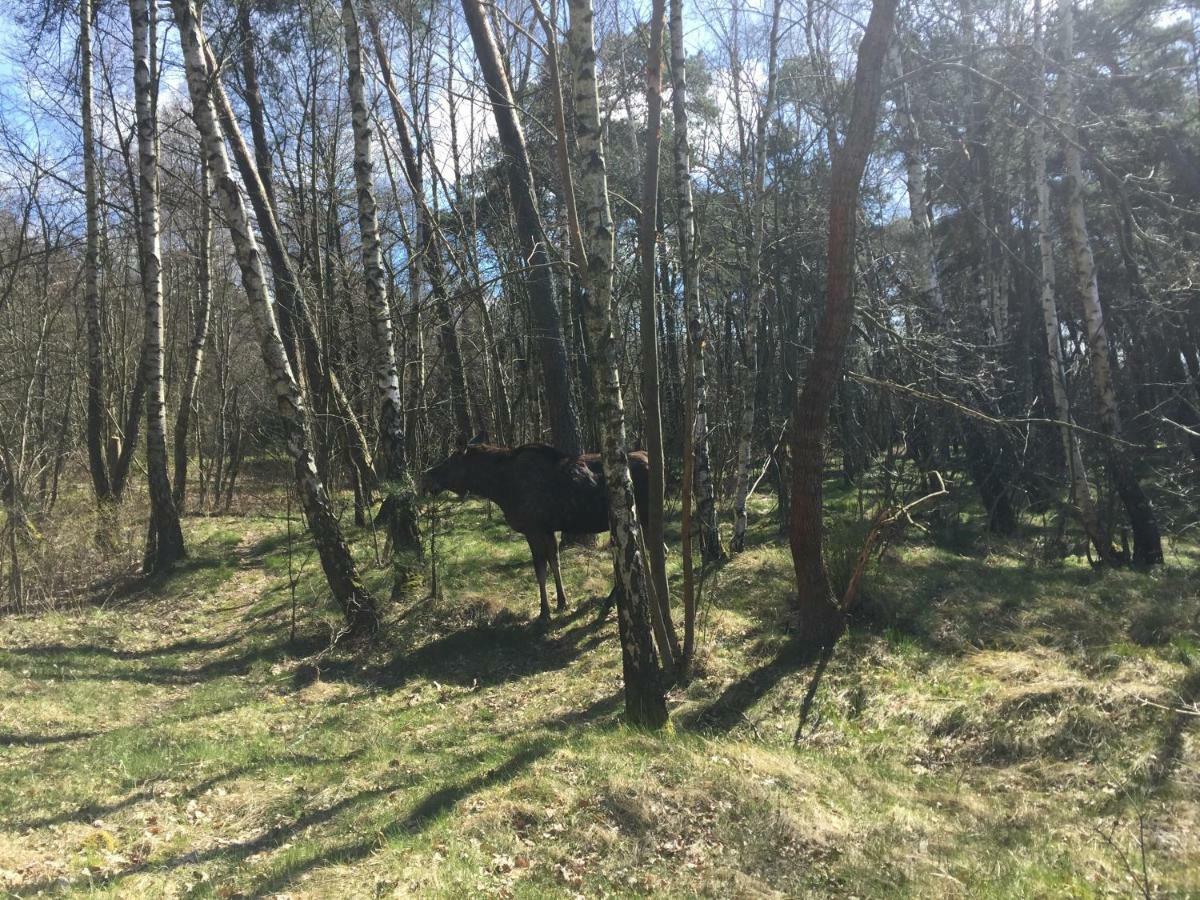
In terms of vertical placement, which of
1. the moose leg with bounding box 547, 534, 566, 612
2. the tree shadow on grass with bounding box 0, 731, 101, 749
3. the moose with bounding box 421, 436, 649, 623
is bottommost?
the tree shadow on grass with bounding box 0, 731, 101, 749

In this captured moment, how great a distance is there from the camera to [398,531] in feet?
38.6

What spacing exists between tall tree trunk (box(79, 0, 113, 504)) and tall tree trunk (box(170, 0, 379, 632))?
6674mm

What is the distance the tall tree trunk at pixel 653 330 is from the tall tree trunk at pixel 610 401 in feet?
1.25

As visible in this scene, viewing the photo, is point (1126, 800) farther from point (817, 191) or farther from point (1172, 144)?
point (1172, 144)

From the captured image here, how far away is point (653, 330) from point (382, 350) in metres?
5.89

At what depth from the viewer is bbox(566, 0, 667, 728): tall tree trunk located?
257 inches

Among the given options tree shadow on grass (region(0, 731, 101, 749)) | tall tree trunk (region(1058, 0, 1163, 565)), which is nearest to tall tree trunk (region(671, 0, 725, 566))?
tree shadow on grass (region(0, 731, 101, 749))

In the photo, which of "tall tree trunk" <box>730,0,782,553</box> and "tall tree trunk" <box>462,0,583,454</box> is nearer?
"tall tree trunk" <box>730,0,782,553</box>

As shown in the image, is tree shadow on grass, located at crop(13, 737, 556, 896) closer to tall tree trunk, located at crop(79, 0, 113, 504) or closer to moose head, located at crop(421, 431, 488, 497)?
moose head, located at crop(421, 431, 488, 497)

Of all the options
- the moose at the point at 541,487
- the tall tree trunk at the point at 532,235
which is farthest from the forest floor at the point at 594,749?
the tall tree trunk at the point at 532,235

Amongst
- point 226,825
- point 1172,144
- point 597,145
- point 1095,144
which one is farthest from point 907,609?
point 1172,144

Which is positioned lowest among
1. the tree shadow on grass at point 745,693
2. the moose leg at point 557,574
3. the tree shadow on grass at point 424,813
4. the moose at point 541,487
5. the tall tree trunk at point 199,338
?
the tree shadow on grass at point 745,693

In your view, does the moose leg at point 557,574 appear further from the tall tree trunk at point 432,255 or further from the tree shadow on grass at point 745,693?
the tree shadow on grass at point 745,693

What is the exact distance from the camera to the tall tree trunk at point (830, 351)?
25.9 ft
